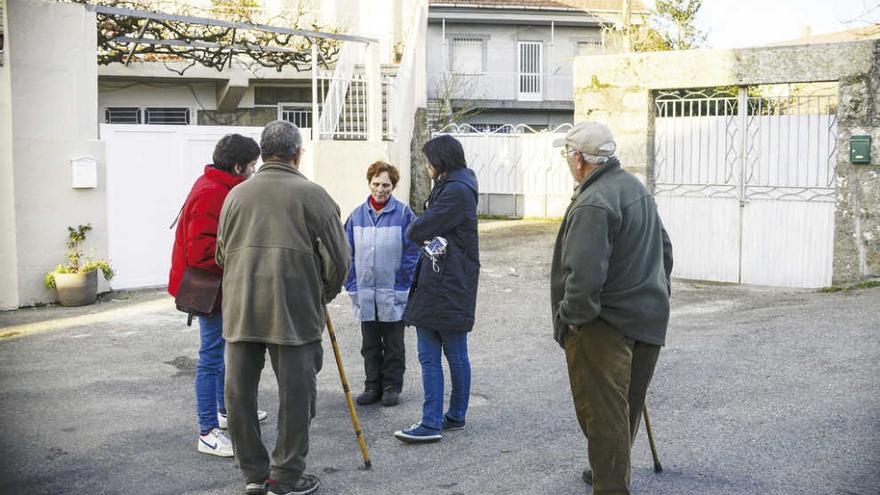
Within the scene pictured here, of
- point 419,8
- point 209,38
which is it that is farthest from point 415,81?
point 209,38

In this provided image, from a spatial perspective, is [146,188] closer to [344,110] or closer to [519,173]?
[344,110]

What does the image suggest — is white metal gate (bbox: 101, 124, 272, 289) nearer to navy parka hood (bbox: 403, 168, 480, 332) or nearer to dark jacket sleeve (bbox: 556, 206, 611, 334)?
navy parka hood (bbox: 403, 168, 480, 332)

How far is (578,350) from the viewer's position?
15.4 ft

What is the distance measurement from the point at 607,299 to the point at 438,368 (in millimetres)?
1766

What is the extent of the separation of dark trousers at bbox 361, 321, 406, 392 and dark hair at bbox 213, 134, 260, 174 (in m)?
1.72

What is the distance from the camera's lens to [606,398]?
460cm

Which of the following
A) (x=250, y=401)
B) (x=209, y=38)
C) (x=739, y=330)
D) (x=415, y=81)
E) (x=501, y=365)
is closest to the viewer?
(x=250, y=401)

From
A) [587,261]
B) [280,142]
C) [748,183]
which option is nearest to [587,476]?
[587,261]

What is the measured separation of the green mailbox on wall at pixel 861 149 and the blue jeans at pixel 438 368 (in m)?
6.82

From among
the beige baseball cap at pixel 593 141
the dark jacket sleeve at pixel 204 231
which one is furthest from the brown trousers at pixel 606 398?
the dark jacket sleeve at pixel 204 231

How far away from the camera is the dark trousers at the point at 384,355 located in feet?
22.9

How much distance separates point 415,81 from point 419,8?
1801 millimetres

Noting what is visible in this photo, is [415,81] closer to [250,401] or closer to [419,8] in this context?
[419,8]

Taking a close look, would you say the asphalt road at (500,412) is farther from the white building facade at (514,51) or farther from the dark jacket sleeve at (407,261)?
the white building facade at (514,51)
